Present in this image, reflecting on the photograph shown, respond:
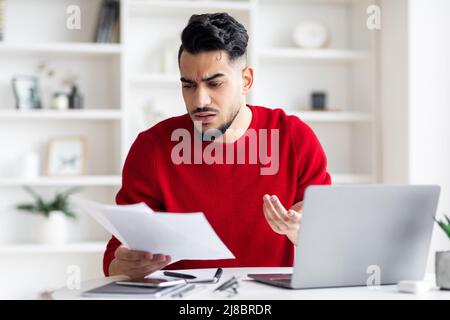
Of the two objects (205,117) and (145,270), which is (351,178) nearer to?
(205,117)

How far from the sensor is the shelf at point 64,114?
363 cm

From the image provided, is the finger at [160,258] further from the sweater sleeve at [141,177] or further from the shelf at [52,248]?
the shelf at [52,248]

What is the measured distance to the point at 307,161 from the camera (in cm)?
206

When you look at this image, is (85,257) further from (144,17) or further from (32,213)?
(144,17)

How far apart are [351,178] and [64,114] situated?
158 cm

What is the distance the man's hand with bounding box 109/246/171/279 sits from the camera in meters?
1.44

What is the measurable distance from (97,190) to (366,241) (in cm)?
272

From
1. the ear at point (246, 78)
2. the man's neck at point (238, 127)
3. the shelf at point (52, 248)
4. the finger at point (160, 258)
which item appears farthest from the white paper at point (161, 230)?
the shelf at point (52, 248)

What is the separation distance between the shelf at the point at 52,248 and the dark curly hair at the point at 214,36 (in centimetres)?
189

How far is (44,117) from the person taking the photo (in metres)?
3.65

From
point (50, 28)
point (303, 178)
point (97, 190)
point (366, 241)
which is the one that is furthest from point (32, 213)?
point (366, 241)

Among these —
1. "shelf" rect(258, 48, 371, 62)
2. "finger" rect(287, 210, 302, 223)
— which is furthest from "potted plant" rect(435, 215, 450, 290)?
"shelf" rect(258, 48, 371, 62)

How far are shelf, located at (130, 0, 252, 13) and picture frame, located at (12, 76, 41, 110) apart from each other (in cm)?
67

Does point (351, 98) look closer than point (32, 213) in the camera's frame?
No
